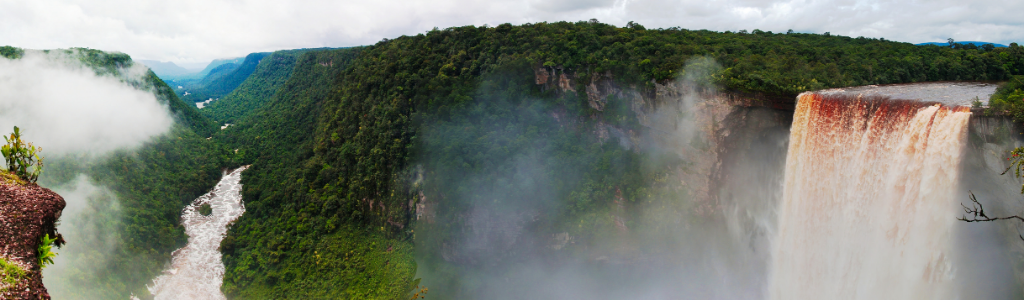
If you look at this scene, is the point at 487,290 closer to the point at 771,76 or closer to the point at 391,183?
the point at 391,183

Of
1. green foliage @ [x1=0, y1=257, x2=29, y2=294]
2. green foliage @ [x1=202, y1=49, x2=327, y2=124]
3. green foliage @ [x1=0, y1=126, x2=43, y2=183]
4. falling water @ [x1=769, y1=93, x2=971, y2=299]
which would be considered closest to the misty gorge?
falling water @ [x1=769, y1=93, x2=971, y2=299]

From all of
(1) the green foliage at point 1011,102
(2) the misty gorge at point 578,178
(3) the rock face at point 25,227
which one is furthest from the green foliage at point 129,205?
(1) the green foliage at point 1011,102

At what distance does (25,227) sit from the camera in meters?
6.63

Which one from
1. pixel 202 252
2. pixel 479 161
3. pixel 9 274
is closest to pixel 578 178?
pixel 479 161

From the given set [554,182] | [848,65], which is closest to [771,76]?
[848,65]

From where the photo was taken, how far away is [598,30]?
31.9 m

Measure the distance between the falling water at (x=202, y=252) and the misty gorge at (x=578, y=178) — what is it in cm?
20

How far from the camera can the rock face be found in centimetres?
584

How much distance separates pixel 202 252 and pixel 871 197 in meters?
40.5

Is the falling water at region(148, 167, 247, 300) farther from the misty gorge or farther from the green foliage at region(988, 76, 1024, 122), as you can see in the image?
the green foliage at region(988, 76, 1024, 122)

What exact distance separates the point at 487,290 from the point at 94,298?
2124 centimetres

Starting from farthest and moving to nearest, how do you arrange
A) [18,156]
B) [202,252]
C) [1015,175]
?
1. [202,252]
2. [1015,175]
3. [18,156]

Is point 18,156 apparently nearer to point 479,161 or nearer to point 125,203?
point 479,161

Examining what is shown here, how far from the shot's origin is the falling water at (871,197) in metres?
12.6
